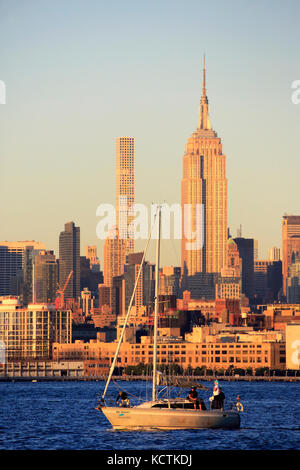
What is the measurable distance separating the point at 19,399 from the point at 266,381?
77.1 m

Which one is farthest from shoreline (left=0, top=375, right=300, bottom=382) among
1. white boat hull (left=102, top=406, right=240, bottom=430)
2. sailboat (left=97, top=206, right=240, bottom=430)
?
white boat hull (left=102, top=406, right=240, bottom=430)

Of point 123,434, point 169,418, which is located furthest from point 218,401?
point 123,434

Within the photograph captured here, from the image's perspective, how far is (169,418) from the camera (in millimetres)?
61188

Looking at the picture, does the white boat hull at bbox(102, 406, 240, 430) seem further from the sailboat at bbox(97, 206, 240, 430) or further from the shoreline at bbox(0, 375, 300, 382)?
the shoreline at bbox(0, 375, 300, 382)

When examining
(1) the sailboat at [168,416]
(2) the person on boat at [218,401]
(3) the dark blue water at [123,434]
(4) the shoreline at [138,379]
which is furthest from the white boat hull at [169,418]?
(4) the shoreline at [138,379]

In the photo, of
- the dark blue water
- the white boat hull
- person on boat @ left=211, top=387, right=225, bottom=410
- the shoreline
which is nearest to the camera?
the dark blue water

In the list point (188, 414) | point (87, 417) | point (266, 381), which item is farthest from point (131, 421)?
point (266, 381)

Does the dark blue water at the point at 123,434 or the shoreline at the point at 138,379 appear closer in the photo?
the dark blue water at the point at 123,434

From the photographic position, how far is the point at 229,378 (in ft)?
619

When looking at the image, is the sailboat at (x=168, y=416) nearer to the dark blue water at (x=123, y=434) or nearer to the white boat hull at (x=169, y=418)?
the white boat hull at (x=169, y=418)

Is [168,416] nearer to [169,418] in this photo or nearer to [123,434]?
[169,418]

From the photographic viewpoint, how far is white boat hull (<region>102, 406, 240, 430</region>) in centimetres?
6106

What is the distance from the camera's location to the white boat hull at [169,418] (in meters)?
61.1
